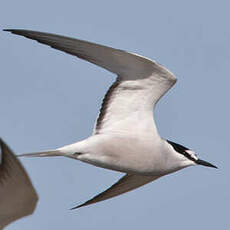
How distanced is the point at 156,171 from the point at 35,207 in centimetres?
351

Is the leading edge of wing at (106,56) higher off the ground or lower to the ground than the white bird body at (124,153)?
higher

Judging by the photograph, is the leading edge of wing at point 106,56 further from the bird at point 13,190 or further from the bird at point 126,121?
the bird at point 13,190

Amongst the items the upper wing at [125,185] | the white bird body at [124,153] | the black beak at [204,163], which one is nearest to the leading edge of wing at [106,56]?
the white bird body at [124,153]

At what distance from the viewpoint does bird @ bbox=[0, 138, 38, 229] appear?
29.5 feet

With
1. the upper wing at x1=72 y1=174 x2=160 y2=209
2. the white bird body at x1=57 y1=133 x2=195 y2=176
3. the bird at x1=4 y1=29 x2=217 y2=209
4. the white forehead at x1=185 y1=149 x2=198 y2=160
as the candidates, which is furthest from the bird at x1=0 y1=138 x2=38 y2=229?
the white forehead at x1=185 y1=149 x2=198 y2=160

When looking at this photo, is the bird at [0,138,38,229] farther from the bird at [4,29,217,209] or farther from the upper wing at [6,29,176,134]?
the upper wing at [6,29,176,134]

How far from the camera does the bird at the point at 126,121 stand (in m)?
12.8

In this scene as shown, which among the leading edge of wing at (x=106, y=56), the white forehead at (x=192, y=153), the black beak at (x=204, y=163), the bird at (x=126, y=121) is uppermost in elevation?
the leading edge of wing at (x=106, y=56)

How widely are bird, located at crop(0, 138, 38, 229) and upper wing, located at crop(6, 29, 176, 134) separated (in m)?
3.07

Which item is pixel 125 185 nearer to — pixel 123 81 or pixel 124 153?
pixel 124 153

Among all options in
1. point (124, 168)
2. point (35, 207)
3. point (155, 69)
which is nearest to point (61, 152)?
point (124, 168)

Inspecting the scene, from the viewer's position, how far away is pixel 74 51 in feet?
42.2

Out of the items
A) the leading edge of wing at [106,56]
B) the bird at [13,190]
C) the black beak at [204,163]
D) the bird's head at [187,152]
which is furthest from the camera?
the black beak at [204,163]

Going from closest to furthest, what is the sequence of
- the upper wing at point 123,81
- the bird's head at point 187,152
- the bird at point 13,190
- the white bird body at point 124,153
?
the bird at point 13,190 → the upper wing at point 123,81 → the white bird body at point 124,153 → the bird's head at point 187,152
